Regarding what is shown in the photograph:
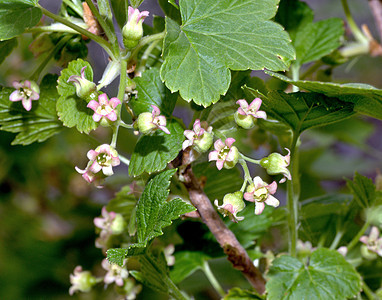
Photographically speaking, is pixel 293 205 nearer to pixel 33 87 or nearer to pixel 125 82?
pixel 125 82

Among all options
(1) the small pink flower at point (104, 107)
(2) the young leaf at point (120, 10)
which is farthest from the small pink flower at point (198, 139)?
(2) the young leaf at point (120, 10)

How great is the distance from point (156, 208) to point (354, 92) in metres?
0.31

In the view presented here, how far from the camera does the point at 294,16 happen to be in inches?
39.9

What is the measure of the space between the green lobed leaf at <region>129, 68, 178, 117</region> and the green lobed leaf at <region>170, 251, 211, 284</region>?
0.33 metres

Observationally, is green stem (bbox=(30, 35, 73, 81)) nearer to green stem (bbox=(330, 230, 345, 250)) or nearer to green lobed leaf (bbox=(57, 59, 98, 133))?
green lobed leaf (bbox=(57, 59, 98, 133))

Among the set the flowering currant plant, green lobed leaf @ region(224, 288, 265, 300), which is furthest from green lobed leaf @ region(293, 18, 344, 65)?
green lobed leaf @ region(224, 288, 265, 300)

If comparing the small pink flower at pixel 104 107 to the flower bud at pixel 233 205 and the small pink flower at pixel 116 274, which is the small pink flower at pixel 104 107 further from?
the small pink flower at pixel 116 274

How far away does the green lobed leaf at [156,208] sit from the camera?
0.63 m

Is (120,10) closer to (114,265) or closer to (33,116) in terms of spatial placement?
(33,116)

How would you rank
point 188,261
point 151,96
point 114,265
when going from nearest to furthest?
point 151,96 → point 114,265 → point 188,261

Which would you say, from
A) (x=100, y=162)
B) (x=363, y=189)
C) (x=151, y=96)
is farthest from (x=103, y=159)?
(x=363, y=189)

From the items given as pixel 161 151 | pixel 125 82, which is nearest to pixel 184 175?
pixel 161 151

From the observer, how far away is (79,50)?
804 millimetres

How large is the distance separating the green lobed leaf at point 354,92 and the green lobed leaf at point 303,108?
0.05ft
